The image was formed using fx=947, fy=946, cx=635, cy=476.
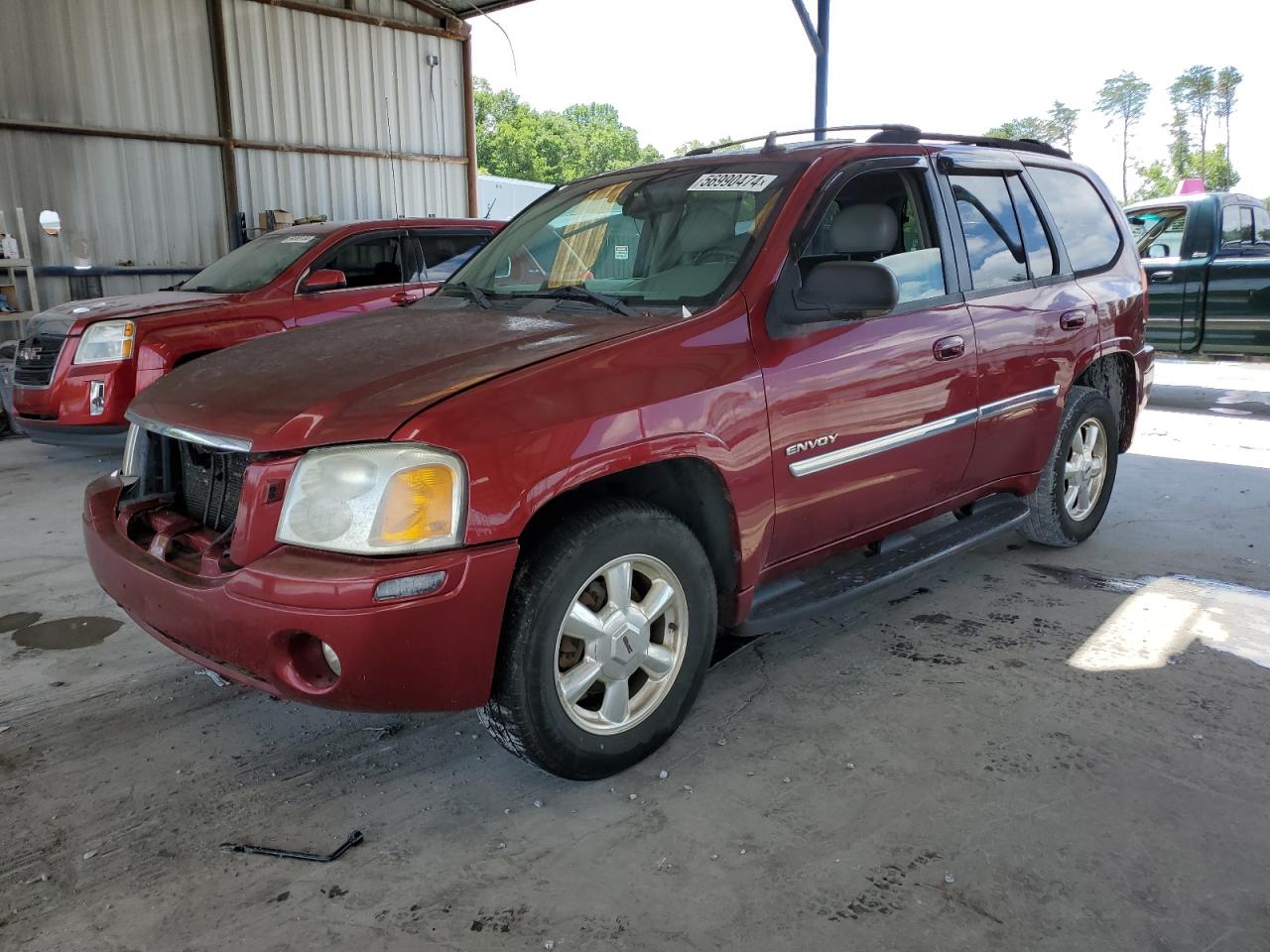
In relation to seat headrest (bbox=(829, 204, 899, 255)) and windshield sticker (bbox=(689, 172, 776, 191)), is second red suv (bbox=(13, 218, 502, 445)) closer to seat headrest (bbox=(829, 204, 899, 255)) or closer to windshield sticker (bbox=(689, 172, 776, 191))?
windshield sticker (bbox=(689, 172, 776, 191))

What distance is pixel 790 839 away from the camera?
2.33 metres

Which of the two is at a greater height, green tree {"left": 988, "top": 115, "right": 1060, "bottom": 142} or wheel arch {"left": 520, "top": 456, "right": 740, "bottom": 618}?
green tree {"left": 988, "top": 115, "right": 1060, "bottom": 142}

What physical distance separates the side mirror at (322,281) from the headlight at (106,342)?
1090mm

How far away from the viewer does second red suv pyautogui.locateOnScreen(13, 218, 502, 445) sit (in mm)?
5949

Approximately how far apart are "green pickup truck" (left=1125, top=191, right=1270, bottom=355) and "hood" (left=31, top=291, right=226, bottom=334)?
849cm

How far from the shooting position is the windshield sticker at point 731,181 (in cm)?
312

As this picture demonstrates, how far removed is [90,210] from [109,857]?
10.9 meters

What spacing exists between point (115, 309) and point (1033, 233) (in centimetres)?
553

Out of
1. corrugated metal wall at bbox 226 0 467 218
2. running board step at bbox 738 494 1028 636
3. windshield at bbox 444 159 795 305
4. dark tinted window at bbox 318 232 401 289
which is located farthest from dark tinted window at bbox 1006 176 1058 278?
corrugated metal wall at bbox 226 0 467 218

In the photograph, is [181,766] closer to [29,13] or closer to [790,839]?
[790,839]

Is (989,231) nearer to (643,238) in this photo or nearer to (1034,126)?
(643,238)

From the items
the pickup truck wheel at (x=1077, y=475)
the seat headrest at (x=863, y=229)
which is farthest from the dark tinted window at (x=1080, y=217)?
the seat headrest at (x=863, y=229)

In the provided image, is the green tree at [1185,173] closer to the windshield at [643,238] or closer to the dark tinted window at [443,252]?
the dark tinted window at [443,252]

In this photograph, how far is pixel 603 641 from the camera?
2471mm
